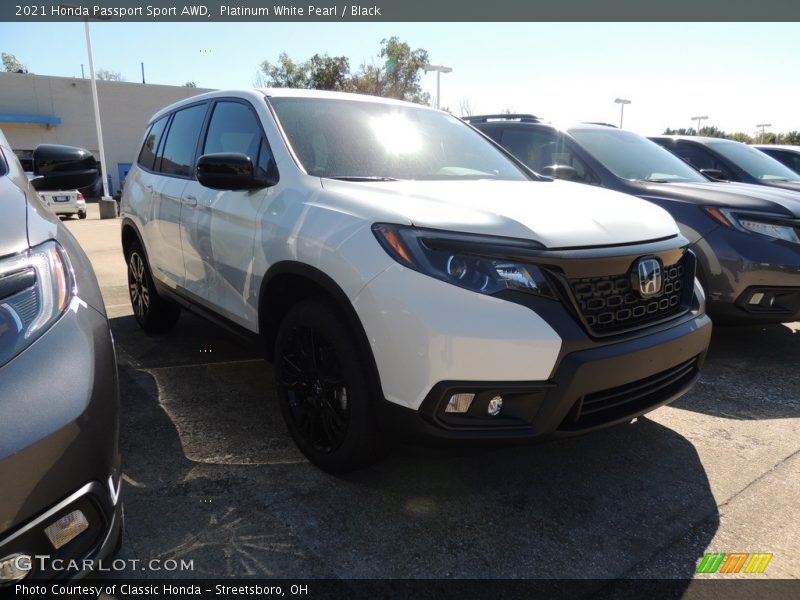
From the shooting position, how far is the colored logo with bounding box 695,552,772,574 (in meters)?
2.09

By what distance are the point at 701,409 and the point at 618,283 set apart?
1674 mm

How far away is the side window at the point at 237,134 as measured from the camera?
10.1 ft

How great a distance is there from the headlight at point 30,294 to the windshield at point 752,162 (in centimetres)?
711

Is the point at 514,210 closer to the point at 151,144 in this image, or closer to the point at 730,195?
the point at 730,195

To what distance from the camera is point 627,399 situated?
232 centimetres

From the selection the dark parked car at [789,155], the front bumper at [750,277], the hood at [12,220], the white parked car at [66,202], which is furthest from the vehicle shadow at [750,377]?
the white parked car at [66,202]

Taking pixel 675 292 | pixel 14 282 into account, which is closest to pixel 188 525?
pixel 14 282

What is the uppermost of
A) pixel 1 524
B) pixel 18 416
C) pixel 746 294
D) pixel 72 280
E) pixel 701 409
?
pixel 72 280

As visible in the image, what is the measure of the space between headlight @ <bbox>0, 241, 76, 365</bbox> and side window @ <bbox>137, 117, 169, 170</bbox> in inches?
123

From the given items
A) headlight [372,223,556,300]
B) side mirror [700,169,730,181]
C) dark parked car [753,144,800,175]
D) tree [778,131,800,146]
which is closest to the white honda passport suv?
headlight [372,223,556,300]

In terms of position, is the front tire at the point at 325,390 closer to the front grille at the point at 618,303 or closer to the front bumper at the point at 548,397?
the front bumper at the point at 548,397

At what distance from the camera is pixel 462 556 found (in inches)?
84.0

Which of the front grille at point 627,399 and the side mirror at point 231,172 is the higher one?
the side mirror at point 231,172

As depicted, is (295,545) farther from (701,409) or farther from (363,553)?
(701,409)
